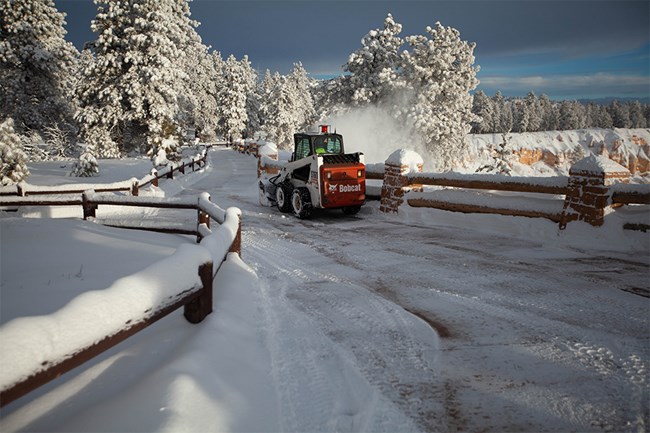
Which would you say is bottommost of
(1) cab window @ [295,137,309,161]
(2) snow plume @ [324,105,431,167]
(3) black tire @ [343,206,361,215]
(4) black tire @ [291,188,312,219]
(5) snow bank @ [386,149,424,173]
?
(3) black tire @ [343,206,361,215]

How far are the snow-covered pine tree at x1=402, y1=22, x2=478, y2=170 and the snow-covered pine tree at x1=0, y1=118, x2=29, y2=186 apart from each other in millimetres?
23268

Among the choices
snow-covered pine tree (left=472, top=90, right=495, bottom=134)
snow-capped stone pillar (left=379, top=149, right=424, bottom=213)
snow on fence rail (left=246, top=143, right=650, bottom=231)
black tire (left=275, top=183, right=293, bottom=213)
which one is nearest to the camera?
snow on fence rail (left=246, top=143, right=650, bottom=231)

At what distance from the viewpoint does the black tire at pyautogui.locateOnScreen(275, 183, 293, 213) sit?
37.6 ft

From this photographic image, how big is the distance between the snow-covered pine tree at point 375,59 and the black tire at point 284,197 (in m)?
21.9

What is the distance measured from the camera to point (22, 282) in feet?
13.5

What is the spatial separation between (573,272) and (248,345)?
4892 millimetres

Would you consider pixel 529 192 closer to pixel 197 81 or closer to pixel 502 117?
pixel 197 81

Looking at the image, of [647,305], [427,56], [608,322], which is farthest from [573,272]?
[427,56]

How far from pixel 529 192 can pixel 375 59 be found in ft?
91.1

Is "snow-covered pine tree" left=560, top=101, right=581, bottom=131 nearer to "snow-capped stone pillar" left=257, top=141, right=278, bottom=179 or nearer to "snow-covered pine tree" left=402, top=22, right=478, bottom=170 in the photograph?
"snow-covered pine tree" left=402, top=22, right=478, bottom=170

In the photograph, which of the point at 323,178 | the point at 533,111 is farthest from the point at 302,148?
the point at 533,111

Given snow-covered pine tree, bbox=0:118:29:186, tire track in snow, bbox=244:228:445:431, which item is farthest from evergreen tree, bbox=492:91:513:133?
tire track in snow, bbox=244:228:445:431

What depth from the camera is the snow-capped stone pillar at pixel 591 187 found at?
23.1 ft

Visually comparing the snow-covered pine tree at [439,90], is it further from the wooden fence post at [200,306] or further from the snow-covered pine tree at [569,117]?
the snow-covered pine tree at [569,117]
